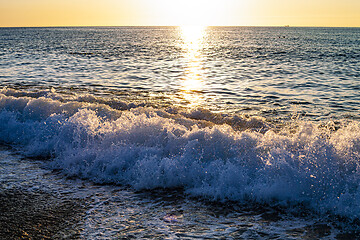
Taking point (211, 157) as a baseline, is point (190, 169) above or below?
below

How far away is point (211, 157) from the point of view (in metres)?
7.19

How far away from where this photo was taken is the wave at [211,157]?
5.87 metres

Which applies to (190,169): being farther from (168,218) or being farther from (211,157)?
(168,218)

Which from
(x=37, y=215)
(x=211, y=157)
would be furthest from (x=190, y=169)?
(x=37, y=215)

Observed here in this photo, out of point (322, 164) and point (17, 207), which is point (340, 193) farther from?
point (17, 207)

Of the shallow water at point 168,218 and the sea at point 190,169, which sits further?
the sea at point 190,169

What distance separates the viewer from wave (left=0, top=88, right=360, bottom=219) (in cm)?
587

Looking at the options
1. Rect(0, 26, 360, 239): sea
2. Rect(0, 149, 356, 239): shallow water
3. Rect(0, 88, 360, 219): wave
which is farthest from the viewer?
Rect(0, 88, 360, 219): wave

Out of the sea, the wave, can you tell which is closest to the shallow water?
the sea

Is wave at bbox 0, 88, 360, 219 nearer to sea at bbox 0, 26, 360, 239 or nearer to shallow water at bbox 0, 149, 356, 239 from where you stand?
sea at bbox 0, 26, 360, 239

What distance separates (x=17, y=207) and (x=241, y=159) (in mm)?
4258

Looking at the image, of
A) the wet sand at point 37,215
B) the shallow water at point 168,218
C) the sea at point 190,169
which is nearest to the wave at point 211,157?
the sea at point 190,169

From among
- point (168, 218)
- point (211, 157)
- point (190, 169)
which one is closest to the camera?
point (168, 218)

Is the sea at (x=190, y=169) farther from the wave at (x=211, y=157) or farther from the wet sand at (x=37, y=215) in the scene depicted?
the wet sand at (x=37, y=215)
